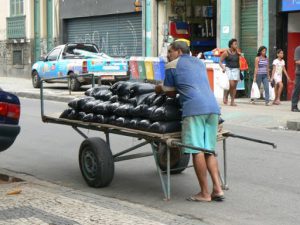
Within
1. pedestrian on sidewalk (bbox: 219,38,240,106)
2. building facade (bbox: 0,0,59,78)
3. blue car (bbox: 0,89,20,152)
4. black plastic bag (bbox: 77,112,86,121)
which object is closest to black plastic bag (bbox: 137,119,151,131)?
black plastic bag (bbox: 77,112,86,121)

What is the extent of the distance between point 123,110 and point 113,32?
19671 mm

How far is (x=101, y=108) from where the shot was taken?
7164 mm

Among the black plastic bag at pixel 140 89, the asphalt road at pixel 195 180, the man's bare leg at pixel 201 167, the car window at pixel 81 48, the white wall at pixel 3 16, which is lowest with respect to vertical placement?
the asphalt road at pixel 195 180

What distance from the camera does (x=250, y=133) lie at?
1214cm

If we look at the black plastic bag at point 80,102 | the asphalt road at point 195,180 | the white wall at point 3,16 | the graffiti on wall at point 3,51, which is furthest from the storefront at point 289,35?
the white wall at point 3,16

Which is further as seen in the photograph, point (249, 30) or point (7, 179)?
point (249, 30)

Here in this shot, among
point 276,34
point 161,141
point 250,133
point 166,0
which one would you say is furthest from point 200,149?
point 166,0

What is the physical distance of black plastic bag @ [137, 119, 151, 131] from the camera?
258 inches

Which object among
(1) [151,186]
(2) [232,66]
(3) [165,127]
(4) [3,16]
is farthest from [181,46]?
(4) [3,16]

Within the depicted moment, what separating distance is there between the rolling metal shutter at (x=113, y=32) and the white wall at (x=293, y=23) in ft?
25.7

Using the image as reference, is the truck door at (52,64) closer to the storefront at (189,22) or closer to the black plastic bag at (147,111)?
the storefront at (189,22)

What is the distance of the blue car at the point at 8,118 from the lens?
22.9ft

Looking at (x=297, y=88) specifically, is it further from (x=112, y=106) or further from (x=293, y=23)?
(x=112, y=106)

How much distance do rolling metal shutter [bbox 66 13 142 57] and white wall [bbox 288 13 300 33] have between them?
7.82m
